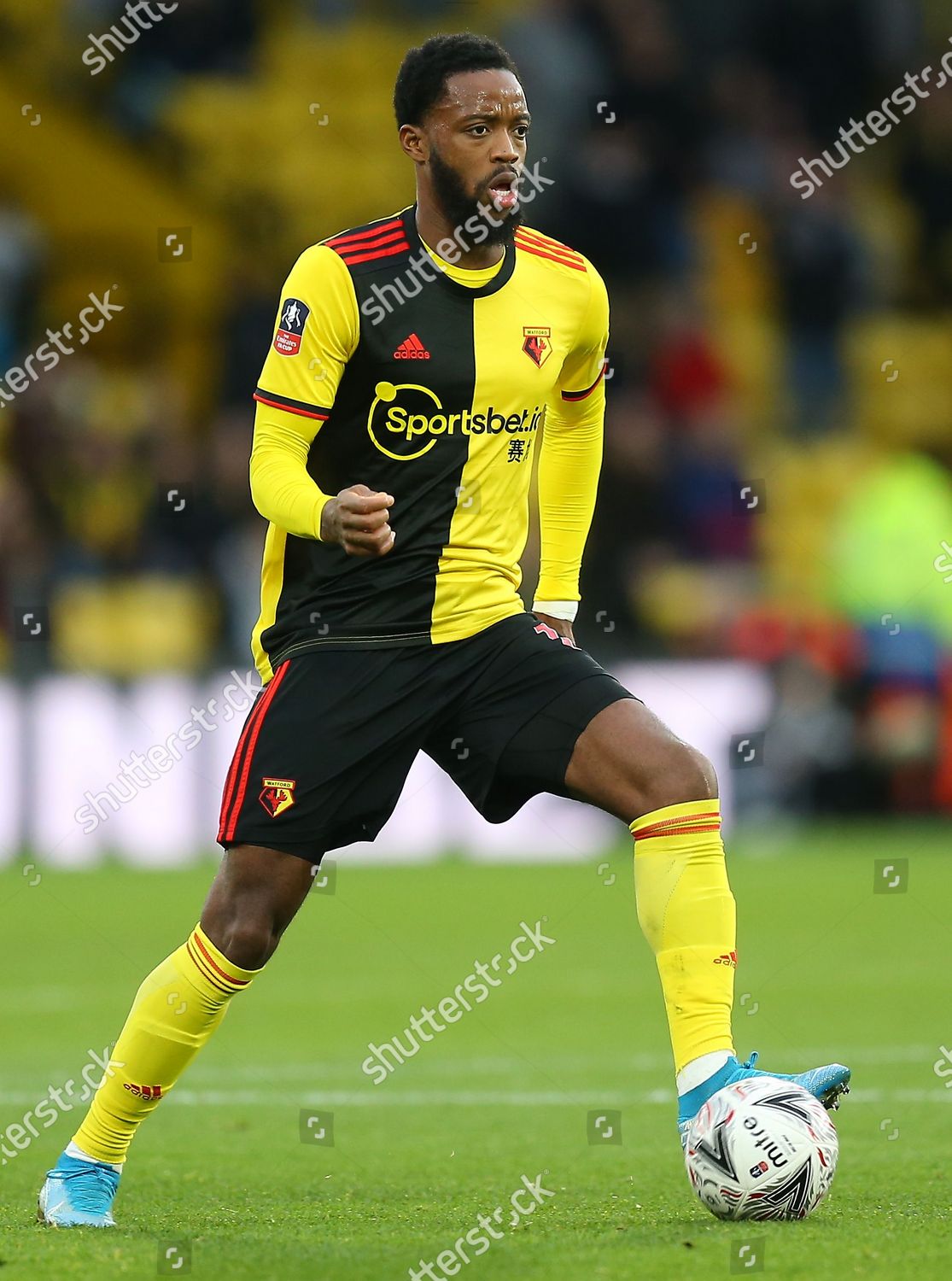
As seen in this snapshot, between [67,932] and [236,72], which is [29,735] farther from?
[236,72]

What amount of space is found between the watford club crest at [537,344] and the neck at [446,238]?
0.59ft

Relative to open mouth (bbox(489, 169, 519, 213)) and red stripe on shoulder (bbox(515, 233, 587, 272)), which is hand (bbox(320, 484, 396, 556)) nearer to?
open mouth (bbox(489, 169, 519, 213))

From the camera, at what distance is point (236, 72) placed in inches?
715

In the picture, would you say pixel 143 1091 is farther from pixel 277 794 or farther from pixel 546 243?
pixel 546 243

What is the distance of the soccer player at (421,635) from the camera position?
491 centimetres

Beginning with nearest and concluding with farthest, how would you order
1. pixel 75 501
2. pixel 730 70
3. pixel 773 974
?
pixel 773 974, pixel 75 501, pixel 730 70

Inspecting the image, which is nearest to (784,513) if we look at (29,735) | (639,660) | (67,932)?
(639,660)

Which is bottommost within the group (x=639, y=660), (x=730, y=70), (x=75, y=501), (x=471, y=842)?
(x=471, y=842)

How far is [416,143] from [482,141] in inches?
7.8

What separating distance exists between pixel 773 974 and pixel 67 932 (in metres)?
3.65

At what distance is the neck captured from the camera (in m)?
5.17

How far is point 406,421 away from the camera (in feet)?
16.6

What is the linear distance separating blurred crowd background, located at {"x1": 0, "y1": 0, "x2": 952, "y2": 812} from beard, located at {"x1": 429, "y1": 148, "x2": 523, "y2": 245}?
895cm

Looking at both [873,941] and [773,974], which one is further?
[873,941]
